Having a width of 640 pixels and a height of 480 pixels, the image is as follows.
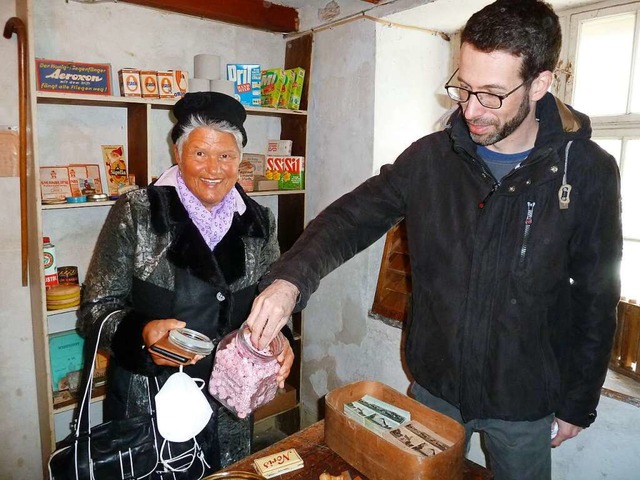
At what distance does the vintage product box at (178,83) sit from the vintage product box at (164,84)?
1 cm

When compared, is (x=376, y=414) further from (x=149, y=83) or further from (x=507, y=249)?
(x=149, y=83)

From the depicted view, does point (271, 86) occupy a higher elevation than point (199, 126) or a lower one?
higher

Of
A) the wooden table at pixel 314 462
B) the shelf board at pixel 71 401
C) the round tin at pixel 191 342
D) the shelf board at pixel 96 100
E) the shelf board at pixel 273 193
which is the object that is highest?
the shelf board at pixel 96 100

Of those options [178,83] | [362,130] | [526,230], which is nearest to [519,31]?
[526,230]

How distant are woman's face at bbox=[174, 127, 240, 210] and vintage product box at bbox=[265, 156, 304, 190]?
986 mm

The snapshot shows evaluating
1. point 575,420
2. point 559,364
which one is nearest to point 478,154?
point 559,364

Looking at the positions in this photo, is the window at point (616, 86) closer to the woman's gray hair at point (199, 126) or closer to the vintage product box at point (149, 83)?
the woman's gray hair at point (199, 126)

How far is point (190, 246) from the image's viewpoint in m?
1.48

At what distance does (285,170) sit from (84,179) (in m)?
0.99

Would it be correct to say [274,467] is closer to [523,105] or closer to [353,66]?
[523,105]

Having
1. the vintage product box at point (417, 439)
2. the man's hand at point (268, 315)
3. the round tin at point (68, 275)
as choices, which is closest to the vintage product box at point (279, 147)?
the round tin at point (68, 275)

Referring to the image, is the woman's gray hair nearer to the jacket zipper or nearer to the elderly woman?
the elderly woman

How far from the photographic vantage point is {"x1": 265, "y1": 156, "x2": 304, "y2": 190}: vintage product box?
2.55m

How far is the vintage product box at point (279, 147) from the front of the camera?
8.41 feet
